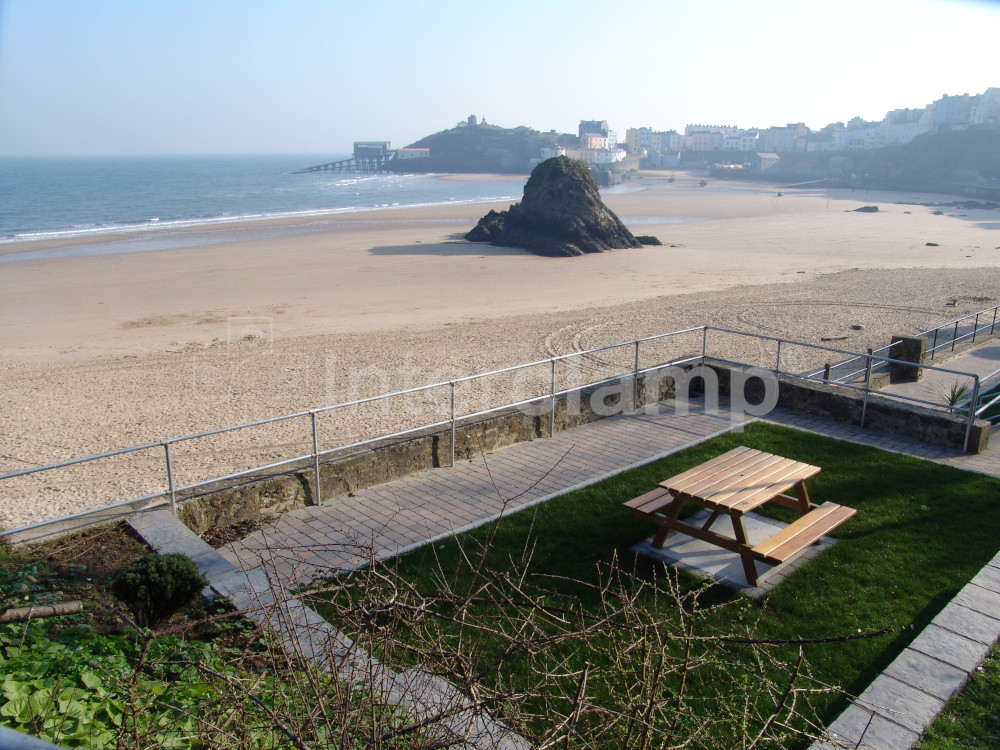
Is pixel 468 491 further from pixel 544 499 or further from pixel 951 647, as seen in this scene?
pixel 951 647

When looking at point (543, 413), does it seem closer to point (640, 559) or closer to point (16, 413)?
point (640, 559)

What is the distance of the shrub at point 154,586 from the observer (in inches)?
214

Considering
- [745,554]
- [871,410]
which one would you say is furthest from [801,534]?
[871,410]

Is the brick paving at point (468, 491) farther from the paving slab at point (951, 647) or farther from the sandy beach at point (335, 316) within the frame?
the sandy beach at point (335, 316)

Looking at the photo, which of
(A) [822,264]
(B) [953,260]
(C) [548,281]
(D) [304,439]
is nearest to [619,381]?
(D) [304,439]

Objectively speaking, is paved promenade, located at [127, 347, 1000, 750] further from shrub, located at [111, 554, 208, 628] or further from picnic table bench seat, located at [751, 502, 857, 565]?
picnic table bench seat, located at [751, 502, 857, 565]

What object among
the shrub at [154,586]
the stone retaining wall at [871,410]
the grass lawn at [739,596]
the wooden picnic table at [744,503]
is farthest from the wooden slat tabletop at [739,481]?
the shrub at [154,586]

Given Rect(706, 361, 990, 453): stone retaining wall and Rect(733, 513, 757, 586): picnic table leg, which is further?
Rect(706, 361, 990, 453): stone retaining wall

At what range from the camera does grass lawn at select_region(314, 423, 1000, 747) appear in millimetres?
4707

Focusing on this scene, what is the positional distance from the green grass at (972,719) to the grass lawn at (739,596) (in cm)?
51

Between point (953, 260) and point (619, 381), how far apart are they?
32.3 metres

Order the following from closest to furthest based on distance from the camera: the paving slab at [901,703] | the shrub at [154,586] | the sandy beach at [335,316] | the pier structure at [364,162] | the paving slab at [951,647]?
1. the paving slab at [901,703]
2. the paving slab at [951,647]
3. the shrub at [154,586]
4. the sandy beach at [335,316]
5. the pier structure at [364,162]

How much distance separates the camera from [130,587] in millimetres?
5445

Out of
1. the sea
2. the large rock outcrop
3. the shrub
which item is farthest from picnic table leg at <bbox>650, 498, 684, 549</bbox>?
the sea
